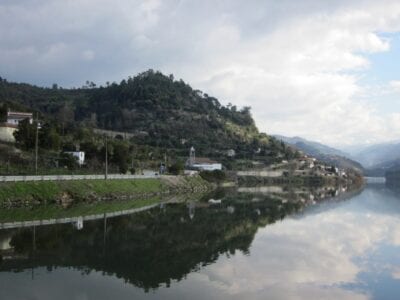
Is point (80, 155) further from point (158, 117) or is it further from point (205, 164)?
point (158, 117)

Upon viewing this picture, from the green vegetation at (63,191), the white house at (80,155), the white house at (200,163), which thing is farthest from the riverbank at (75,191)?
the white house at (200,163)

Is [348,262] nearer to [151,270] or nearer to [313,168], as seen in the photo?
[151,270]

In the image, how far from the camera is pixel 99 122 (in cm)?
14775

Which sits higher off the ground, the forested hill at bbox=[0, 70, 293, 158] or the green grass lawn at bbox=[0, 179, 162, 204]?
the forested hill at bbox=[0, 70, 293, 158]

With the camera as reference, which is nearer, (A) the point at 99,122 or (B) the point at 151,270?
(B) the point at 151,270

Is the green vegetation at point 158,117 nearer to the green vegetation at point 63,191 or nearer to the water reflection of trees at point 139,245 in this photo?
the green vegetation at point 63,191

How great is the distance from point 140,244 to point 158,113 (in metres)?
127

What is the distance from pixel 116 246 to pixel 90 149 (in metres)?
→ 41.5

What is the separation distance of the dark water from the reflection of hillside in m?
0.04

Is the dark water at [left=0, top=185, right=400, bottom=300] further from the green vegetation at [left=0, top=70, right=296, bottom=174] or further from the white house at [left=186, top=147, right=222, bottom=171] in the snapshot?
the white house at [left=186, top=147, right=222, bottom=171]

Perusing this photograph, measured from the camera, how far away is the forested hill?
136625mm

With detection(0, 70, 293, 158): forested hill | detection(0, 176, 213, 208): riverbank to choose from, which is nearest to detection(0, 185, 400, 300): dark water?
detection(0, 176, 213, 208): riverbank

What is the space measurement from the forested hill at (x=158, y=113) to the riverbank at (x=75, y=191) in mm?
55828

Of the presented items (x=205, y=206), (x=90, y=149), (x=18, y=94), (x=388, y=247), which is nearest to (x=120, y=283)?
(x=388, y=247)
